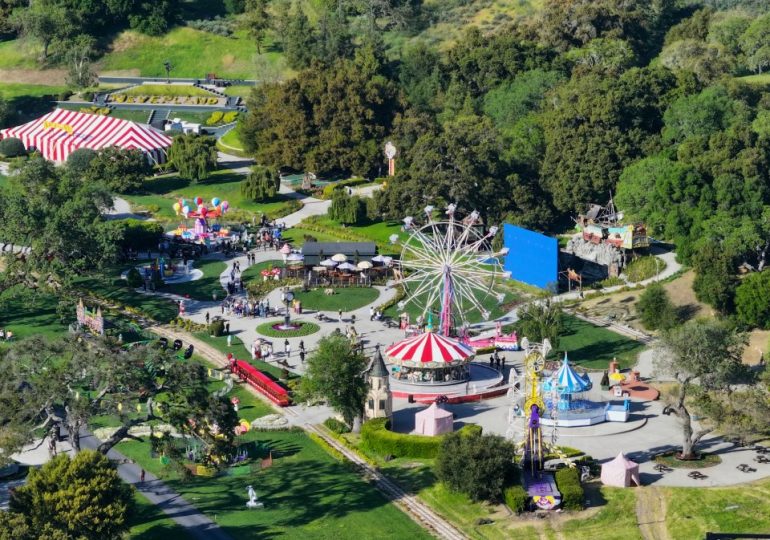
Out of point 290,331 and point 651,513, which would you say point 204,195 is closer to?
point 290,331

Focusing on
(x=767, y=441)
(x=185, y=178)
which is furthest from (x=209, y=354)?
(x=185, y=178)

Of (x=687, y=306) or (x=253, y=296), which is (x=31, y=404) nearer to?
(x=253, y=296)

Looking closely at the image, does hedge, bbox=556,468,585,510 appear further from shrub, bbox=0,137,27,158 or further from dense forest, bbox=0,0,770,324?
shrub, bbox=0,137,27,158

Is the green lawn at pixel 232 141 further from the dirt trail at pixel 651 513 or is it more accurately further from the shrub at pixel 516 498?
the dirt trail at pixel 651 513

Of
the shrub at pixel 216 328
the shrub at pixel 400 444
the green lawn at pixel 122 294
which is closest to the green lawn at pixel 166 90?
the green lawn at pixel 122 294

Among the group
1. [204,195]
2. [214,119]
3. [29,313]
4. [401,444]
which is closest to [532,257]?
[401,444]

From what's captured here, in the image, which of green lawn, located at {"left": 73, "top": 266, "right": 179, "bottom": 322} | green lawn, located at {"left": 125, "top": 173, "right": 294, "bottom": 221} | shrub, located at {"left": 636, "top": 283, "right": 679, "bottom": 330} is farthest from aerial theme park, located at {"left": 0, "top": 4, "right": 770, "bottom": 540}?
green lawn, located at {"left": 125, "top": 173, "right": 294, "bottom": 221}
